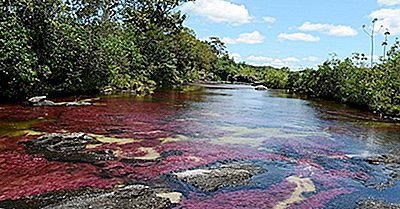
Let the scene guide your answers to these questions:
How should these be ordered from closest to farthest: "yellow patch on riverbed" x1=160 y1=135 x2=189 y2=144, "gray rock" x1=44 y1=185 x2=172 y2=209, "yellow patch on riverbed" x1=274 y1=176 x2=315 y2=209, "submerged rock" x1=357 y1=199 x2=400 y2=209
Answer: "gray rock" x1=44 y1=185 x2=172 y2=209, "submerged rock" x1=357 y1=199 x2=400 y2=209, "yellow patch on riverbed" x1=274 y1=176 x2=315 y2=209, "yellow patch on riverbed" x1=160 y1=135 x2=189 y2=144

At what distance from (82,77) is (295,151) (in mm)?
19848

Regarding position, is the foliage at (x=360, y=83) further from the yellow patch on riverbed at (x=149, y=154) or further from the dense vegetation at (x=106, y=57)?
the yellow patch on riverbed at (x=149, y=154)

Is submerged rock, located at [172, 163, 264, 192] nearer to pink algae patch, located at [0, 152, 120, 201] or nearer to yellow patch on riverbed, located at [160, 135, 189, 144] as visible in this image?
pink algae patch, located at [0, 152, 120, 201]

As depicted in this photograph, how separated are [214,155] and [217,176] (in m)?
2.45

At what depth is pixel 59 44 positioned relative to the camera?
79.1 feet

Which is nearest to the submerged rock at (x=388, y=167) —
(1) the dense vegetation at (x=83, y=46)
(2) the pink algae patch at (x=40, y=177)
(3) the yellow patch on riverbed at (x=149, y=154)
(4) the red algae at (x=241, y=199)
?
(4) the red algae at (x=241, y=199)

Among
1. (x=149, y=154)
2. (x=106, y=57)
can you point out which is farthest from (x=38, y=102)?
(x=149, y=154)

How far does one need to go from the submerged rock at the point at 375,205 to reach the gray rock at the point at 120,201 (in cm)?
377

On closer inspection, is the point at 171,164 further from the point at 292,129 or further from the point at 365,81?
the point at 365,81

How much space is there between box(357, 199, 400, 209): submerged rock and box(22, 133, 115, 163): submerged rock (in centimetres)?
627

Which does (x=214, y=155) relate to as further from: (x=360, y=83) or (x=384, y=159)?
(x=360, y=83)

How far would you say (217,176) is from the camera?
883cm

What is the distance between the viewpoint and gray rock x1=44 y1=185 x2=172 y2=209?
6766mm

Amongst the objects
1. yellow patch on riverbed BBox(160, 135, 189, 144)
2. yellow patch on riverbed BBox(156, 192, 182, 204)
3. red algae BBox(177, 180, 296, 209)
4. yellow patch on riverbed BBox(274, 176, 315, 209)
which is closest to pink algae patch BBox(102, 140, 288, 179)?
yellow patch on riverbed BBox(160, 135, 189, 144)
